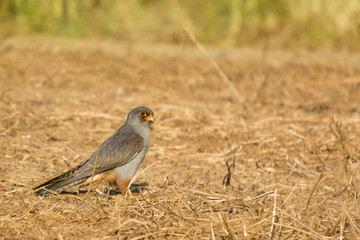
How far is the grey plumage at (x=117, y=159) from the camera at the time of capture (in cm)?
456

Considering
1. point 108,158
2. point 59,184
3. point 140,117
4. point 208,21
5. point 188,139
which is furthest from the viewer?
point 208,21

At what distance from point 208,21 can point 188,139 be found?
7.85 meters

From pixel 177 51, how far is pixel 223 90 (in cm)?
314

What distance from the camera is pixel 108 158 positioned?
193 inches

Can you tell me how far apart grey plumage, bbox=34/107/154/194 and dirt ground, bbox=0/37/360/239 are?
19 cm

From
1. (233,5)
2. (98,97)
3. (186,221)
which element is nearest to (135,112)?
(186,221)

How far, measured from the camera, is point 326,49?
13445 millimetres

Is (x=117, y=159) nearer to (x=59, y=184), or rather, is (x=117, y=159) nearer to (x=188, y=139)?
(x=59, y=184)

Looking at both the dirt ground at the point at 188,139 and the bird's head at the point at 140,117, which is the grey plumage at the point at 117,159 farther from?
the dirt ground at the point at 188,139

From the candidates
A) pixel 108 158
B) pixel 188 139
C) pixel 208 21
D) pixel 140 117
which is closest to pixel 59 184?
pixel 108 158

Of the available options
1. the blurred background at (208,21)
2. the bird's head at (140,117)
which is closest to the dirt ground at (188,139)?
the bird's head at (140,117)

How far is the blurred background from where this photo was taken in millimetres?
13070

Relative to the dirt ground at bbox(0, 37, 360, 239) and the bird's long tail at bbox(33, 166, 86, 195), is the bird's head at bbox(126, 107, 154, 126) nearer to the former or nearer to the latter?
the dirt ground at bbox(0, 37, 360, 239)

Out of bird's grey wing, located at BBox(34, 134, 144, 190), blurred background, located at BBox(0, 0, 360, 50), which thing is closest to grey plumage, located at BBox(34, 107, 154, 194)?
bird's grey wing, located at BBox(34, 134, 144, 190)
